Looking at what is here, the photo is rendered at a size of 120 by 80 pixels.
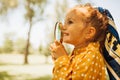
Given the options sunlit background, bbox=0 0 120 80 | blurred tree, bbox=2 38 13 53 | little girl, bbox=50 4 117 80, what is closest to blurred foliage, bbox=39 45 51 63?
sunlit background, bbox=0 0 120 80

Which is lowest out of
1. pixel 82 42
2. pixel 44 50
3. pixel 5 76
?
pixel 5 76

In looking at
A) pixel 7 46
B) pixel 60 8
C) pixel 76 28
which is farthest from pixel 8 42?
pixel 76 28

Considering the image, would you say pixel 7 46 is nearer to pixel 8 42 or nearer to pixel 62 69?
pixel 8 42

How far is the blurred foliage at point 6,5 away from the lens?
1.64 m

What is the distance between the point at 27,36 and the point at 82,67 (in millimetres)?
767

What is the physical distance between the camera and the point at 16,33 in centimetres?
165

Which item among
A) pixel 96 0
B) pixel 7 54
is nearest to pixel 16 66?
pixel 7 54

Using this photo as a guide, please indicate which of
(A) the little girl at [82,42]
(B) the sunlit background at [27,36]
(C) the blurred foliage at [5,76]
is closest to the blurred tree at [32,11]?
(B) the sunlit background at [27,36]

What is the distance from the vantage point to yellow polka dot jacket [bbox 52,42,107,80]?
941mm

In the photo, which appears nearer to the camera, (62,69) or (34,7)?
(62,69)

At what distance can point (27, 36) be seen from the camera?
1.67 m

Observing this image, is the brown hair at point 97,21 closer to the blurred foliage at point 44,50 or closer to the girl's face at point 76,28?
the girl's face at point 76,28

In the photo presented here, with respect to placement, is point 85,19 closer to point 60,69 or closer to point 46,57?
point 60,69

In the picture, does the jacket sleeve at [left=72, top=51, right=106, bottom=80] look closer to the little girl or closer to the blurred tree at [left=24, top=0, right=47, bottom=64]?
the little girl
